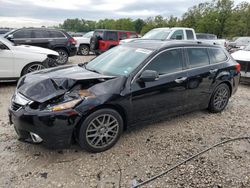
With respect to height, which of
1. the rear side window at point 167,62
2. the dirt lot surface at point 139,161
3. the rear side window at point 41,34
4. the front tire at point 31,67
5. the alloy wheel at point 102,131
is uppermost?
the rear side window at point 41,34

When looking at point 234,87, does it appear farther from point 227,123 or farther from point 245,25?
point 245,25

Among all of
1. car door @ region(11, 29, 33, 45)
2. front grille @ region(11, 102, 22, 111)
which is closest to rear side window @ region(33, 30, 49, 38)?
car door @ region(11, 29, 33, 45)

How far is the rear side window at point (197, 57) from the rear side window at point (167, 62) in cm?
29

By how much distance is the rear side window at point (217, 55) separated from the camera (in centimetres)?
462

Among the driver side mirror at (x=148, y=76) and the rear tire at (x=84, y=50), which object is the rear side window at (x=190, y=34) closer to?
the rear tire at (x=84, y=50)

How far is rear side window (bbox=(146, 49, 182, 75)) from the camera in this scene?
3.66 metres

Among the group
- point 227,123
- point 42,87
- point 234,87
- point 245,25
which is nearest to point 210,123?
point 227,123

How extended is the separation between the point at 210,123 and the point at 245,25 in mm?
38454

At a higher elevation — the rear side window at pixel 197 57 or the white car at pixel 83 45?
the rear side window at pixel 197 57

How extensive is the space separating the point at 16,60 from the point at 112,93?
171 inches

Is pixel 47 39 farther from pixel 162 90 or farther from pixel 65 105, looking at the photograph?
pixel 65 105

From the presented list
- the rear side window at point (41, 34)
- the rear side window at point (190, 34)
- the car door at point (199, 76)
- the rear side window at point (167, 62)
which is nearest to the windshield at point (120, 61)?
the rear side window at point (167, 62)

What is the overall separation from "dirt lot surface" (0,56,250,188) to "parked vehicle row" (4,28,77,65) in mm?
6551

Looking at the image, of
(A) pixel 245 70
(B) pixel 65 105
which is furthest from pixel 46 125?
(A) pixel 245 70
